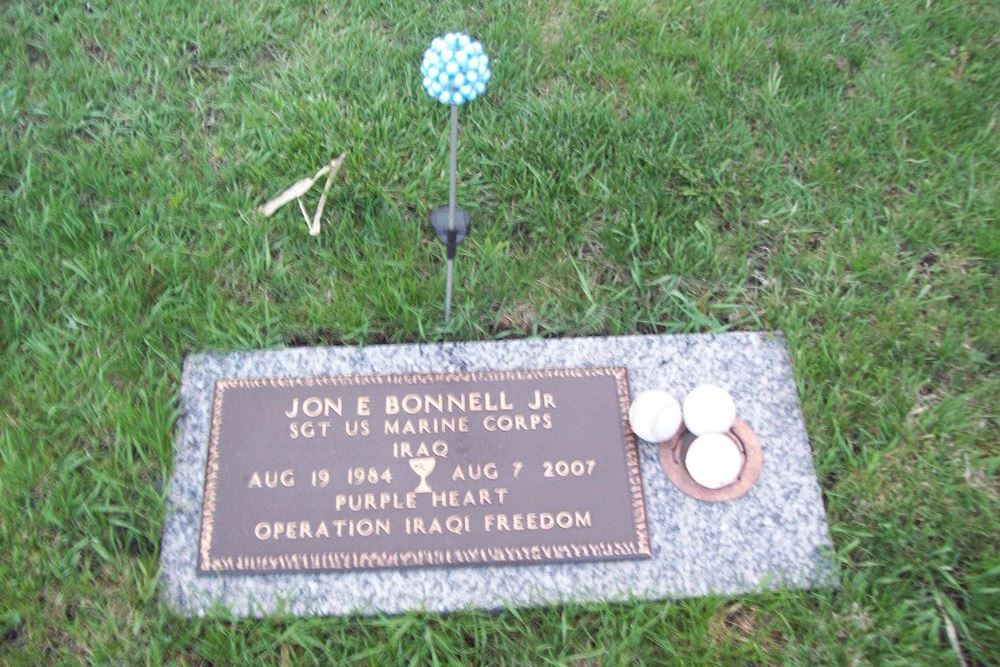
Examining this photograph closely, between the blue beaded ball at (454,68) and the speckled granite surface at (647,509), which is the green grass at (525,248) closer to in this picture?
the speckled granite surface at (647,509)

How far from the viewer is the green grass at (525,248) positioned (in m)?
2.12

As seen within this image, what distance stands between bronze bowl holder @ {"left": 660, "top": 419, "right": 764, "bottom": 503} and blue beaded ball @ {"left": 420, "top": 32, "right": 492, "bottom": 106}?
110 centimetres

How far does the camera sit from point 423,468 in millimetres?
2225

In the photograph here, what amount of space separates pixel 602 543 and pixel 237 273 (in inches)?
54.9

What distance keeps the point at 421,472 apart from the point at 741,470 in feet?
2.87

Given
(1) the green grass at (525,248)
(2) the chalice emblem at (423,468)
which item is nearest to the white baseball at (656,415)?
(1) the green grass at (525,248)

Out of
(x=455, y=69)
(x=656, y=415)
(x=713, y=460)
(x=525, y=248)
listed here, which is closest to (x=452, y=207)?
(x=455, y=69)

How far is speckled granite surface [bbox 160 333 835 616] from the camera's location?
2123 millimetres

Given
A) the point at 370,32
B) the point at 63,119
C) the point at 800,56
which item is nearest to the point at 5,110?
the point at 63,119

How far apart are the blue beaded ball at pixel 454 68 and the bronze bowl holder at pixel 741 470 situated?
1.10m

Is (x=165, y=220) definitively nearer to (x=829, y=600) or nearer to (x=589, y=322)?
(x=589, y=322)

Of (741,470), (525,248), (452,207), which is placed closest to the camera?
(452,207)

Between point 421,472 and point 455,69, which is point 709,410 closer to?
point 421,472

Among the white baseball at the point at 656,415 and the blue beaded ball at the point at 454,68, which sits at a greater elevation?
the blue beaded ball at the point at 454,68
